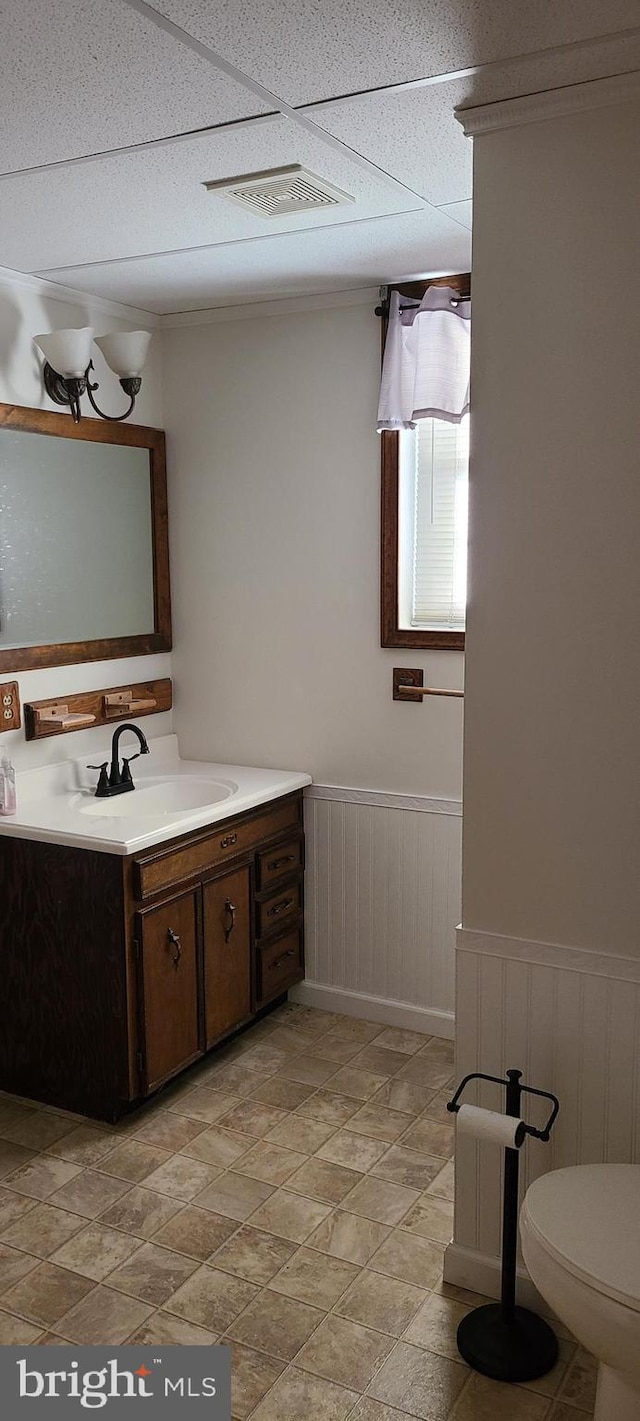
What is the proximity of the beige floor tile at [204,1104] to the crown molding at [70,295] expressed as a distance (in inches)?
91.5

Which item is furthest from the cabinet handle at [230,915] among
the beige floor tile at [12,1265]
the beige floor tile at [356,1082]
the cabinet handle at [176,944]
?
the beige floor tile at [12,1265]

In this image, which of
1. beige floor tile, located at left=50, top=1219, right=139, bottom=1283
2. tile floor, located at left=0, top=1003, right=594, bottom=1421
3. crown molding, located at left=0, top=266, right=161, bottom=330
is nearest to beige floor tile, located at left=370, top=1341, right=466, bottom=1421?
tile floor, located at left=0, top=1003, right=594, bottom=1421

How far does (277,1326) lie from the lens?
220cm

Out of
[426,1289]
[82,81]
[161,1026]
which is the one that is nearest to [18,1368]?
[426,1289]

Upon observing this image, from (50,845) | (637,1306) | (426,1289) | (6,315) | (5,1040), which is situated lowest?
(426,1289)

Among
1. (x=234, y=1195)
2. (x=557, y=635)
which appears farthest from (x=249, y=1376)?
(x=557, y=635)

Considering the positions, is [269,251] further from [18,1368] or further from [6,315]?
[18,1368]

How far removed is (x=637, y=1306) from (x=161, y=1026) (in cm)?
163

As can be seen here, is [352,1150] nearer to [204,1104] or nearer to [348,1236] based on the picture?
[348,1236]

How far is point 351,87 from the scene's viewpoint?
1943 millimetres

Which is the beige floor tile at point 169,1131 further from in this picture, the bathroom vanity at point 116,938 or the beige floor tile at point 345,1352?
the beige floor tile at point 345,1352

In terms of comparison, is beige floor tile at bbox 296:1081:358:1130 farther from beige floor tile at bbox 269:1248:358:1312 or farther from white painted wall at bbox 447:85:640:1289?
white painted wall at bbox 447:85:640:1289

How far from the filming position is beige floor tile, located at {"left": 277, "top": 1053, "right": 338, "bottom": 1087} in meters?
3.22

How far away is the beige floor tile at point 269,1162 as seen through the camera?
2.73 metres
